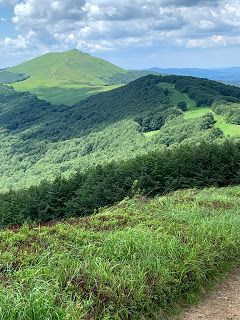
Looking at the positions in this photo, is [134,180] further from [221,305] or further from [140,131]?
[140,131]

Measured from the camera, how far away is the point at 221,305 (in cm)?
723

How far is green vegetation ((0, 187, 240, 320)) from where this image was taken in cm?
565

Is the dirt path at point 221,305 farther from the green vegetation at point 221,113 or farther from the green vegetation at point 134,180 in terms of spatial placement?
the green vegetation at point 221,113

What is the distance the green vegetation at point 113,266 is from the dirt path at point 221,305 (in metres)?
0.20

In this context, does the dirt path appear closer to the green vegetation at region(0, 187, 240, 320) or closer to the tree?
the green vegetation at region(0, 187, 240, 320)

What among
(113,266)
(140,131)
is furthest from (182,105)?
(113,266)

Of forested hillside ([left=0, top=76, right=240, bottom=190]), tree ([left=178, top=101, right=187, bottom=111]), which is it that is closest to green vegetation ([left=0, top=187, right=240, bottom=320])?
forested hillside ([left=0, top=76, right=240, bottom=190])

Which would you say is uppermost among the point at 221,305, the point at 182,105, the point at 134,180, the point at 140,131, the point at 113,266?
the point at 113,266

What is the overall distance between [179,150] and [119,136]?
125974mm

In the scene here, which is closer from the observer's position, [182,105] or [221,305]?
[221,305]

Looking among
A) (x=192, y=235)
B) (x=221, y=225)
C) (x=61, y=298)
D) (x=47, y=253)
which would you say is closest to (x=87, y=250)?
(x=47, y=253)

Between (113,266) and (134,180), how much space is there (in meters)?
30.9

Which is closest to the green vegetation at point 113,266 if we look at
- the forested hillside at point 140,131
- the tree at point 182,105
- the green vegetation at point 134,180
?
the green vegetation at point 134,180

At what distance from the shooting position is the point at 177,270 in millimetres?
7254
